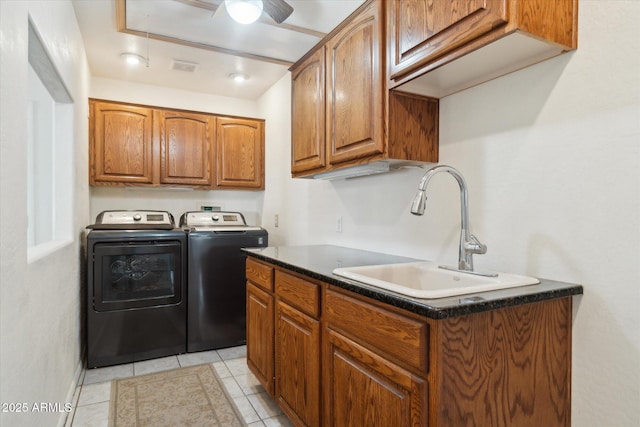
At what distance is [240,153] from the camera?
3.68 metres

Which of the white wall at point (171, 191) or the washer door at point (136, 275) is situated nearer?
the washer door at point (136, 275)

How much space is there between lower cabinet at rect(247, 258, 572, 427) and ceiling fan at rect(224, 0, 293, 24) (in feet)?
4.63

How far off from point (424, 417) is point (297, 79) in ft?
6.92

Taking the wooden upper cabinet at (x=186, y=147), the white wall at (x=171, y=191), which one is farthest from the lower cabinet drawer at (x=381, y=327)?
the white wall at (x=171, y=191)

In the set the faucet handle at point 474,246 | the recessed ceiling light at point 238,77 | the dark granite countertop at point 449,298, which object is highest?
the recessed ceiling light at point 238,77

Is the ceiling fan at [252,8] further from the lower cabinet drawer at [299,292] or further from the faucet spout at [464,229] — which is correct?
the lower cabinet drawer at [299,292]

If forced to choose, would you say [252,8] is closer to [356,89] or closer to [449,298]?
[356,89]

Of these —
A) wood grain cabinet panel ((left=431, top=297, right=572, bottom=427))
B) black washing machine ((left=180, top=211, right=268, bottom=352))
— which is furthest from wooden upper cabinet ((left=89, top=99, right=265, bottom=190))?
wood grain cabinet panel ((left=431, top=297, right=572, bottom=427))

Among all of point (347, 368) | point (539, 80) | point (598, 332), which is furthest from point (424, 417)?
point (539, 80)

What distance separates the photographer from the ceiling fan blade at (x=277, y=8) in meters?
1.87

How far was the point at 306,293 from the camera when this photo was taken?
163cm

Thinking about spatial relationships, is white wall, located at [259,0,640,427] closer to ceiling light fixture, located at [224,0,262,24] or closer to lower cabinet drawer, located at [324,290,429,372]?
lower cabinet drawer, located at [324,290,429,372]

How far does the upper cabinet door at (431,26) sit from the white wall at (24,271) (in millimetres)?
1327

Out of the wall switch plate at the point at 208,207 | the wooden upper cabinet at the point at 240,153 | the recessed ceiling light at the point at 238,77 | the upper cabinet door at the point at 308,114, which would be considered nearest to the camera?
the upper cabinet door at the point at 308,114
